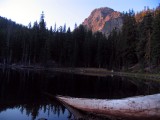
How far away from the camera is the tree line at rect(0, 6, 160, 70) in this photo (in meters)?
75.6

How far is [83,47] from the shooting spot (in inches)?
3794

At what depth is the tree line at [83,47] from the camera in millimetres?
75562

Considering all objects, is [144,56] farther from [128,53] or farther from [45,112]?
[45,112]

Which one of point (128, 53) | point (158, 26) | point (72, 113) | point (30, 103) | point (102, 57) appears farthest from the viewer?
point (102, 57)

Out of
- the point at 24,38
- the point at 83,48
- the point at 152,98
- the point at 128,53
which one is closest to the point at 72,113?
the point at 152,98

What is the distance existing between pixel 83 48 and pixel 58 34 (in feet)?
50.6

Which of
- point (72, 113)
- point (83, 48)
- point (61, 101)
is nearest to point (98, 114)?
point (72, 113)

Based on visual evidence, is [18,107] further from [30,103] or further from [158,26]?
[158,26]

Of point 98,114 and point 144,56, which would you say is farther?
point 144,56

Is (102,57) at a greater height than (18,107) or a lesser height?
greater

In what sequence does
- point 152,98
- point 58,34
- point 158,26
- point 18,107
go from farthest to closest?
point 58,34
point 158,26
point 18,107
point 152,98

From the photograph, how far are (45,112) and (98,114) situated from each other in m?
3.97

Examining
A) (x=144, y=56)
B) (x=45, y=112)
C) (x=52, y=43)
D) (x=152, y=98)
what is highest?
(x=52, y=43)

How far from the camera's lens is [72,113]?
593 inches
